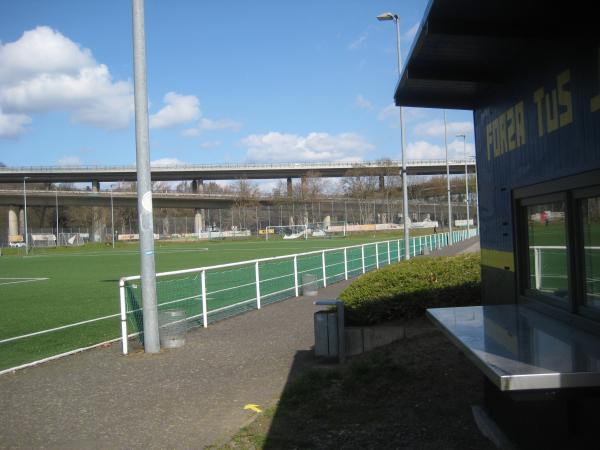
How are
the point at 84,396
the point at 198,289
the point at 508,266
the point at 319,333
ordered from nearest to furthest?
the point at 508,266 < the point at 84,396 < the point at 319,333 < the point at 198,289

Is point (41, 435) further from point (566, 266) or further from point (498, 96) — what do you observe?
point (498, 96)

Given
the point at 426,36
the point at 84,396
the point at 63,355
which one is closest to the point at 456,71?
the point at 426,36

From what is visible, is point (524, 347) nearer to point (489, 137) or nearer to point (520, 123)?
point (520, 123)

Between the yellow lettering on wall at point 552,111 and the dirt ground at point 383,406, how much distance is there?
226cm

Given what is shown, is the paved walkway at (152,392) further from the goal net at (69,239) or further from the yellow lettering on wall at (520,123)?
the goal net at (69,239)

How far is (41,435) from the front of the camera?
518 cm

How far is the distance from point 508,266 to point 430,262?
13.1ft

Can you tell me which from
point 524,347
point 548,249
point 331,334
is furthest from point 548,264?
point 331,334

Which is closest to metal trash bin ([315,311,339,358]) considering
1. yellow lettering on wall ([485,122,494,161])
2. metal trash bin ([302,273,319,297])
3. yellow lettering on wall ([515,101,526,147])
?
yellow lettering on wall ([485,122,494,161])

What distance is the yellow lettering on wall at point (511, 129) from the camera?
477 cm

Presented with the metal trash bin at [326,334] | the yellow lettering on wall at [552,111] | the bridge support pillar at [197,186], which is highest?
the bridge support pillar at [197,186]

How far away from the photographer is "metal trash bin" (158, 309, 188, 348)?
8.87 m

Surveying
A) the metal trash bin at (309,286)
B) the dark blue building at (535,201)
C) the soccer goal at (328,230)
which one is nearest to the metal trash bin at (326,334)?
the dark blue building at (535,201)

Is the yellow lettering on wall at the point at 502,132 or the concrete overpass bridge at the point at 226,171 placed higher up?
the concrete overpass bridge at the point at 226,171
